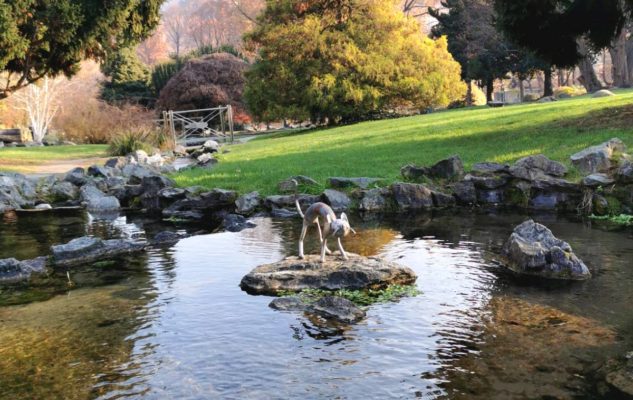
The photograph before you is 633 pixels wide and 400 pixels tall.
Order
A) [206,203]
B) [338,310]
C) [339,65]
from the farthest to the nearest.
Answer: [339,65], [206,203], [338,310]

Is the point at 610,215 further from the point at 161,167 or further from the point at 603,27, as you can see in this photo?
the point at 161,167

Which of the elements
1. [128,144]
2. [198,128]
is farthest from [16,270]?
[198,128]

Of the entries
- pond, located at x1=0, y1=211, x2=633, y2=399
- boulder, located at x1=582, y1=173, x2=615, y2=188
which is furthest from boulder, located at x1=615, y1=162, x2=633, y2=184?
pond, located at x1=0, y1=211, x2=633, y2=399

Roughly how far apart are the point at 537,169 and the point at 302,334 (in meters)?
8.56

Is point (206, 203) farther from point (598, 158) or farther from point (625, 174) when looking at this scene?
point (625, 174)

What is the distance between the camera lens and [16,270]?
28.8 ft

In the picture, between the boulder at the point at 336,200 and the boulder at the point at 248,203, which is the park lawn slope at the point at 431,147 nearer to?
the boulder at the point at 248,203

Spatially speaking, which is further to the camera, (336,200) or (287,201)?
(287,201)

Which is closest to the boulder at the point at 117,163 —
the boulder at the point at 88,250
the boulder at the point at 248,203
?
the boulder at the point at 248,203

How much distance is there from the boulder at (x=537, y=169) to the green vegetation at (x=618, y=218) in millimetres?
1452

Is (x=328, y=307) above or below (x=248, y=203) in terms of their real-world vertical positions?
below

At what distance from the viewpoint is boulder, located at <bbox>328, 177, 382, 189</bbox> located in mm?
14078

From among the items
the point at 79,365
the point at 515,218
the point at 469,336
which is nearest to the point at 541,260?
the point at 469,336

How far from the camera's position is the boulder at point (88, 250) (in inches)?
375
